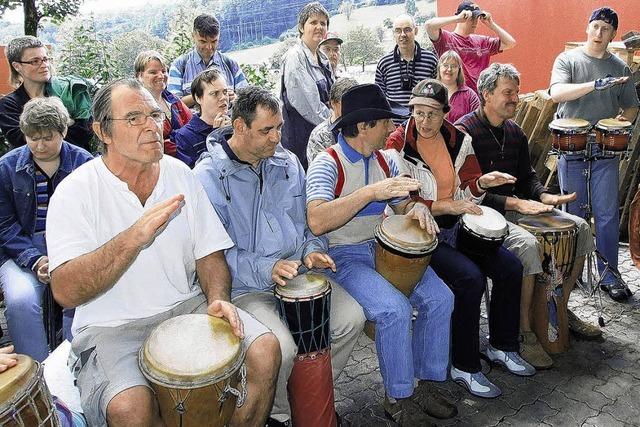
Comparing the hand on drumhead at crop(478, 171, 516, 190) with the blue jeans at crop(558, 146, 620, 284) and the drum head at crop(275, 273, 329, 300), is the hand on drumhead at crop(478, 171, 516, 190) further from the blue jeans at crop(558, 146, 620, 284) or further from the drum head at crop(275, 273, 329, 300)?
the drum head at crop(275, 273, 329, 300)

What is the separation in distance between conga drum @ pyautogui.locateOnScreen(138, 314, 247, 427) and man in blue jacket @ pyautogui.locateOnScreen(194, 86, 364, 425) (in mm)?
612

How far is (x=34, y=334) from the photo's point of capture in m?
3.43

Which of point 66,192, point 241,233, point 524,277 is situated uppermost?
point 66,192

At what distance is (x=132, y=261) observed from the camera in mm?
2430

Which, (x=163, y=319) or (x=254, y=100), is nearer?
(x=163, y=319)

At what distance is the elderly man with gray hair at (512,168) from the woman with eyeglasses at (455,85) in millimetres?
984

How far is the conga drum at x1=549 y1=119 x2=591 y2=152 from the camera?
4664 mm

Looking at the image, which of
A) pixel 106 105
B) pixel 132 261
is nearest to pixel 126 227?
pixel 132 261

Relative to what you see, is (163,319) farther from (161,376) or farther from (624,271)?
(624,271)

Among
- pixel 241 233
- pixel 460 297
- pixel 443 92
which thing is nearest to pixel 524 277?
pixel 460 297

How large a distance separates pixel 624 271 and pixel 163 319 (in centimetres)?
439

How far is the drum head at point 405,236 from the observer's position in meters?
3.14

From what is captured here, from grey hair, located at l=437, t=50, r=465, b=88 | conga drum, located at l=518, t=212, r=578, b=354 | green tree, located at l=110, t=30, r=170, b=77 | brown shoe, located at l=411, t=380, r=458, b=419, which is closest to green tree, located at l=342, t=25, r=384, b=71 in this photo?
green tree, located at l=110, t=30, r=170, b=77

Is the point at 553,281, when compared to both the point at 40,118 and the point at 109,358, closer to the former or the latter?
the point at 109,358
